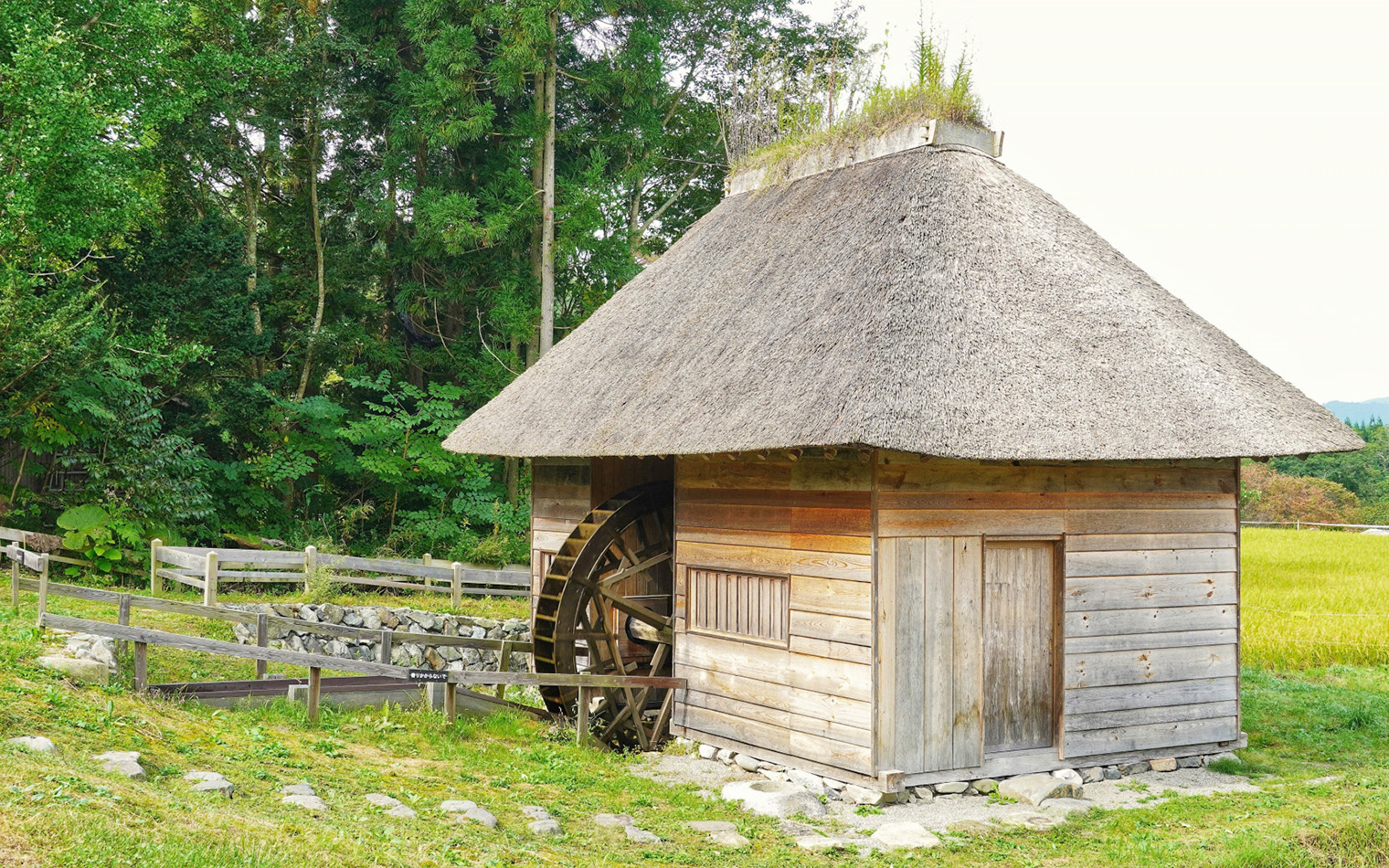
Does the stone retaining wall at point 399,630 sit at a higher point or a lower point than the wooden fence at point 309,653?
lower

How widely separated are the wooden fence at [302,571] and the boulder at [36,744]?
30.4ft

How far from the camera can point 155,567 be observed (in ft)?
54.3

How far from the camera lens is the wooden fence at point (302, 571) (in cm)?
1585

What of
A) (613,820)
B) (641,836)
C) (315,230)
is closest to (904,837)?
(641,836)

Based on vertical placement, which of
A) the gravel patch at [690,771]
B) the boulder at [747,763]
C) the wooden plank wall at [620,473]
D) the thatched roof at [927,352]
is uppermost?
the thatched roof at [927,352]

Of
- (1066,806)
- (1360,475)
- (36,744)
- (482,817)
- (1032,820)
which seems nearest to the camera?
(36,744)

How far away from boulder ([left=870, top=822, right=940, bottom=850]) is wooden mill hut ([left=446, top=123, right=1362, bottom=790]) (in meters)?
0.68

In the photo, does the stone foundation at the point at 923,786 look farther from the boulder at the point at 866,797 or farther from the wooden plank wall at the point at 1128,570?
the wooden plank wall at the point at 1128,570

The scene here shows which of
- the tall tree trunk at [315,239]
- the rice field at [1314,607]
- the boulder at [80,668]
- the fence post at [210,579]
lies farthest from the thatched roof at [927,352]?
the tall tree trunk at [315,239]

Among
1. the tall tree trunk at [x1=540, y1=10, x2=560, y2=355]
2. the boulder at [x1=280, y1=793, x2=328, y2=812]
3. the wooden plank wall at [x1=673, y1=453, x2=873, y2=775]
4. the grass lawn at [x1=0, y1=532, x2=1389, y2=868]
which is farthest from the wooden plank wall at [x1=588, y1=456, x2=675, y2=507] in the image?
the tall tree trunk at [x1=540, y1=10, x2=560, y2=355]

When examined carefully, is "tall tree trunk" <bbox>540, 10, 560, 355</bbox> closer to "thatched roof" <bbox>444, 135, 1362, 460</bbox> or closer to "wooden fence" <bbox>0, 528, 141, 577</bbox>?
"wooden fence" <bbox>0, 528, 141, 577</bbox>

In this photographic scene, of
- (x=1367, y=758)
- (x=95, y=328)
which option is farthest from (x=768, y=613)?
(x=95, y=328)

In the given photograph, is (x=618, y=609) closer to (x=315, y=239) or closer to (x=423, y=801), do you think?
(x=423, y=801)

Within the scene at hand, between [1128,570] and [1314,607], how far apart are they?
32.1 feet
